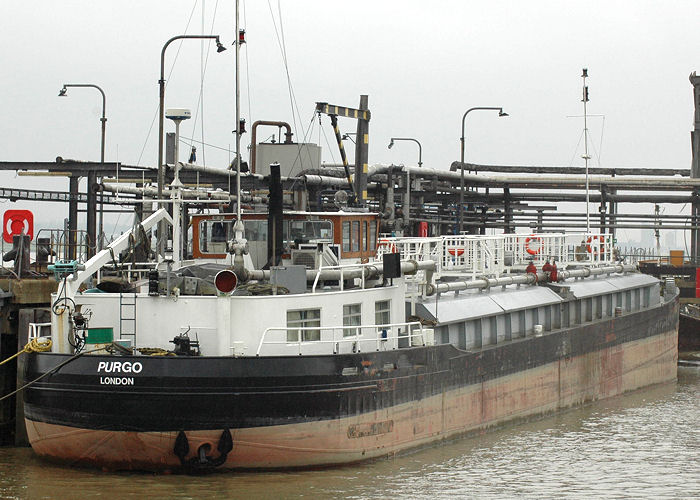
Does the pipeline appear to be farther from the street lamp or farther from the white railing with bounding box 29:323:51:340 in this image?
the white railing with bounding box 29:323:51:340

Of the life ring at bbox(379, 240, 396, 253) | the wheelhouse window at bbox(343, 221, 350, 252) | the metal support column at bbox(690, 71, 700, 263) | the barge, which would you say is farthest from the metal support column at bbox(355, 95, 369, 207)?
the metal support column at bbox(690, 71, 700, 263)

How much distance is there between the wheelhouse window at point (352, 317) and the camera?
87.0ft

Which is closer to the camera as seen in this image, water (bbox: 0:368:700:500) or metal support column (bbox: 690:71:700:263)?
water (bbox: 0:368:700:500)

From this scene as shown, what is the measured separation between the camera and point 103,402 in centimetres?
2300

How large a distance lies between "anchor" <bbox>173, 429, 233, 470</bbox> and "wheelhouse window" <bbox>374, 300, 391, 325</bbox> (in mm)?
6104

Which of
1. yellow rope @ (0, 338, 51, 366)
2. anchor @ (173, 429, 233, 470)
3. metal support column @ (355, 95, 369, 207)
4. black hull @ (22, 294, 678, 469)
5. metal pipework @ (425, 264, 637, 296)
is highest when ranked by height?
metal support column @ (355, 95, 369, 207)

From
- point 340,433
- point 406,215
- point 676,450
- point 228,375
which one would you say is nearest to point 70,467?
point 228,375

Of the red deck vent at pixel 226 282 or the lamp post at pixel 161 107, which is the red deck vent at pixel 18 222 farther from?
the red deck vent at pixel 226 282

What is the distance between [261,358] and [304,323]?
240cm

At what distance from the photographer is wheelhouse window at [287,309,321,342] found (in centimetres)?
2507

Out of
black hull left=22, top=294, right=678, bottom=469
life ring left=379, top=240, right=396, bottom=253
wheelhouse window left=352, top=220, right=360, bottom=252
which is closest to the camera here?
black hull left=22, top=294, right=678, bottom=469

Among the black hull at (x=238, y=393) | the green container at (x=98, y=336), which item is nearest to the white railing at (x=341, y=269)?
the black hull at (x=238, y=393)

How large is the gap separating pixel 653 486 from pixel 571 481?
1902mm

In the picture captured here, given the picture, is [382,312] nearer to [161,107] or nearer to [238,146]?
[238,146]
